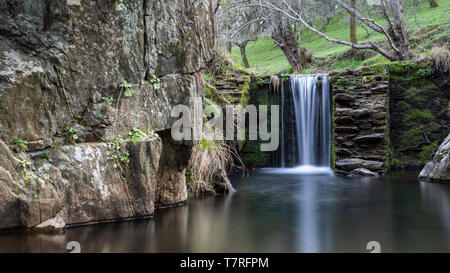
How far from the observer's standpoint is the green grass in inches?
780

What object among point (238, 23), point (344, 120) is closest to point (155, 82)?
point (344, 120)

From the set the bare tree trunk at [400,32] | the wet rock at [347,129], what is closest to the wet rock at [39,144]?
the wet rock at [347,129]

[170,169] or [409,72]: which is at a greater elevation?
[409,72]

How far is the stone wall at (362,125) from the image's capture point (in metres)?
11.1

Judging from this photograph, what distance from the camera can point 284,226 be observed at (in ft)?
17.8

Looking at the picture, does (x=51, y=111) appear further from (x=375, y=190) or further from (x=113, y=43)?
(x=375, y=190)

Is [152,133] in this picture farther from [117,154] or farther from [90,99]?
[90,99]

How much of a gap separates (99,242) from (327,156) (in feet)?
30.2

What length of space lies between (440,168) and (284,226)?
5.87 metres

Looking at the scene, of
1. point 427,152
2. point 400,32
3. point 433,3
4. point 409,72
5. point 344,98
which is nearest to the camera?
point 344,98

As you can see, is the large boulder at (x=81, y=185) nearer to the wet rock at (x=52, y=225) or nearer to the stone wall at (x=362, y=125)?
the wet rock at (x=52, y=225)

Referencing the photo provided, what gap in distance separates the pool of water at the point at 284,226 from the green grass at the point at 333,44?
31.4 ft
